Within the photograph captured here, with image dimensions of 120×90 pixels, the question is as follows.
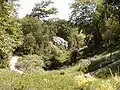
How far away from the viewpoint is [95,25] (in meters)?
47.2

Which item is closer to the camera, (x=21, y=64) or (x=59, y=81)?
(x=59, y=81)

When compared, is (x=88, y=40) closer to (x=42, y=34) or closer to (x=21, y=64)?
(x=42, y=34)

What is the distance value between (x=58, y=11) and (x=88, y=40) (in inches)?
356

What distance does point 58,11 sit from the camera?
55844 mm

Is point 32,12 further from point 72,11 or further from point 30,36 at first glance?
point 30,36

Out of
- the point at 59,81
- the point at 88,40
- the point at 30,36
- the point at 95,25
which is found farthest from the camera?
the point at 88,40

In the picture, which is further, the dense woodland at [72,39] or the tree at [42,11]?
the tree at [42,11]

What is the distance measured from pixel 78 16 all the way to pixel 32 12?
1029 centimetres

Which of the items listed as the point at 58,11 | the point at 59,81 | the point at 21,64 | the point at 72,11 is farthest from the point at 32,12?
the point at 59,81

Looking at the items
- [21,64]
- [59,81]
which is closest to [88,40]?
[21,64]

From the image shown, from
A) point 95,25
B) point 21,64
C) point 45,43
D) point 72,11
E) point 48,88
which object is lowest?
point 48,88

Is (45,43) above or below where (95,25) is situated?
below

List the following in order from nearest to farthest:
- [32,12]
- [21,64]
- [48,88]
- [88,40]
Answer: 1. [48,88]
2. [21,64]
3. [88,40]
4. [32,12]

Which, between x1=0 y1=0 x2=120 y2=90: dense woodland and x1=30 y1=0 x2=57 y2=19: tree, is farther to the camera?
x1=30 y1=0 x2=57 y2=19: tree
